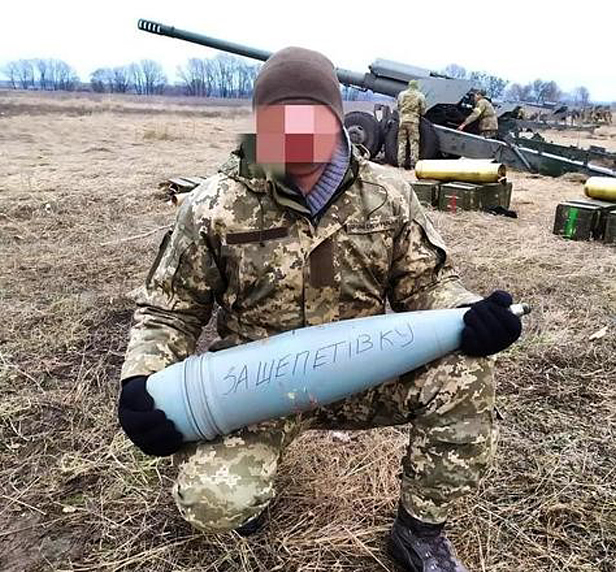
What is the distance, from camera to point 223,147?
1595 cm

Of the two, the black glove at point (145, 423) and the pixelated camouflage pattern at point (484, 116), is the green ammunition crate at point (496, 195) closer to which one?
the pixelated camouflage pattern at point (484, 116)

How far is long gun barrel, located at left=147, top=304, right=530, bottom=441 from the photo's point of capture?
171 centimetres

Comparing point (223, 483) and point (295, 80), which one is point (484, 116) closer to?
point (295, 80)

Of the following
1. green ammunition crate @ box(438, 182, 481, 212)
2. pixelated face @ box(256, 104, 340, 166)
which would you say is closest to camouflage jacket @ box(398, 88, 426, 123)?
green ammunition crate @ box(438, 182, 481, 212)

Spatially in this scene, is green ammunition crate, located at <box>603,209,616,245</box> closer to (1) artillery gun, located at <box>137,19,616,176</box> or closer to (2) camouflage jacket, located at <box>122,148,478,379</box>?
(1) artillery gun, located at <box>137,19,616,176</box>

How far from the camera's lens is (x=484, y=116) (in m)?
11.6

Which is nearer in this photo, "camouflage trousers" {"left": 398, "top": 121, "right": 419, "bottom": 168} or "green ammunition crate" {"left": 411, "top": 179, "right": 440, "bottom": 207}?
"green ammunition crate" {"left": 411, "top": 179, "right": 440, "bottom": 207}

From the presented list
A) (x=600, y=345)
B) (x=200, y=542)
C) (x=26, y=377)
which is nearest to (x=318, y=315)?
(x=200, y=542)

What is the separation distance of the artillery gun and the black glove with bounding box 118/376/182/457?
9.36 meters

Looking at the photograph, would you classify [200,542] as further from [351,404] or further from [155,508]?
[351,404]

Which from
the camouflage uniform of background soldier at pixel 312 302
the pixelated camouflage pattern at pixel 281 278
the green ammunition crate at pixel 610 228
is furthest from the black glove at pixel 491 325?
the green ammunition crate at pixel 610 228

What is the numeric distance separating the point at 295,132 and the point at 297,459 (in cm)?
130

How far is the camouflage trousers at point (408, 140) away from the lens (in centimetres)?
1123

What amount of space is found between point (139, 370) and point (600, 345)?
2726 mm
